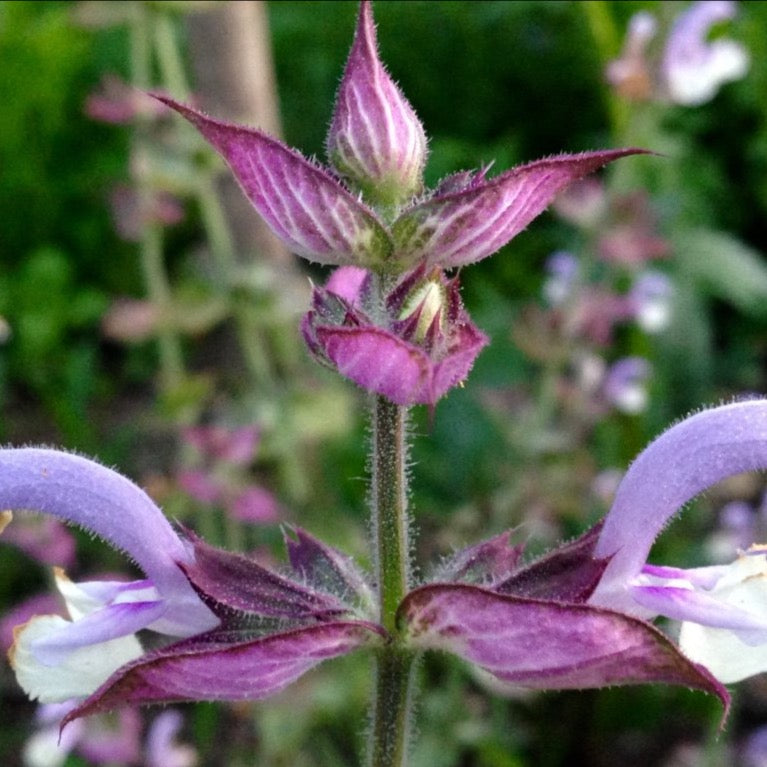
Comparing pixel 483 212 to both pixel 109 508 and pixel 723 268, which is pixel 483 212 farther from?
pixel 723 268

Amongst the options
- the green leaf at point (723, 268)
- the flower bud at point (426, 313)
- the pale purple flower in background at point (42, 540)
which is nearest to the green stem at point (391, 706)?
the flower bud at point (426, 313)

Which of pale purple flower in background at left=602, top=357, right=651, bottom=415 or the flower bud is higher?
the flower bud

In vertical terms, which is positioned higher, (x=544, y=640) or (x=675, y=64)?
(x=675, y=64)

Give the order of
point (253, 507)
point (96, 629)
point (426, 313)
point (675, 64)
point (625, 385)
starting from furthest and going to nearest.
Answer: point (625, 385)
point (675, 64)
point (253, 507)
point (96, 629)
point (426, 313)

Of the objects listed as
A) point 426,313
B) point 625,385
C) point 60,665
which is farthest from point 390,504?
point 625,385

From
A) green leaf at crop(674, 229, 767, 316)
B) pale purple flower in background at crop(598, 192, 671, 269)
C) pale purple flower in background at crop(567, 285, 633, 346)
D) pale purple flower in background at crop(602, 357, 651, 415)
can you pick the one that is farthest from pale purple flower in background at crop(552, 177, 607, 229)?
green leaf at crop(674, 229, 767, 316)

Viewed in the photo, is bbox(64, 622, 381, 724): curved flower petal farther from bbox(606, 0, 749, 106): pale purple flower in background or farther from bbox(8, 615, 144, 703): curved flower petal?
bbox(606, 0, 749, 106): pale purple flower in background

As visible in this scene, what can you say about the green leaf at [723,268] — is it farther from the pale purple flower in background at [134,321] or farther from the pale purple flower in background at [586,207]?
the pale purple flower in background at [134,321]

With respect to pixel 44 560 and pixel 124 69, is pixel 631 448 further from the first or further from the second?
pixel 124 69
